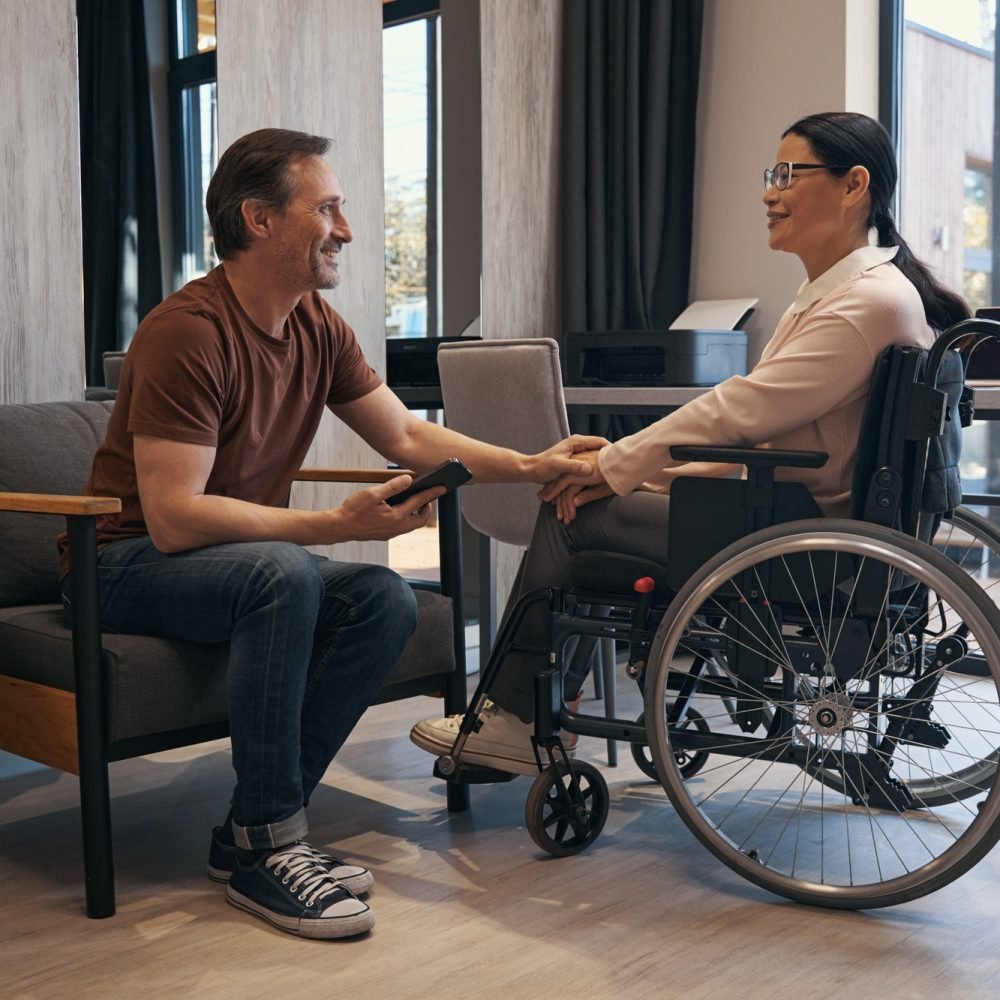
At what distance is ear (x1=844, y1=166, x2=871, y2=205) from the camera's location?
82.3 inches

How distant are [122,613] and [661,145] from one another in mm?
2603

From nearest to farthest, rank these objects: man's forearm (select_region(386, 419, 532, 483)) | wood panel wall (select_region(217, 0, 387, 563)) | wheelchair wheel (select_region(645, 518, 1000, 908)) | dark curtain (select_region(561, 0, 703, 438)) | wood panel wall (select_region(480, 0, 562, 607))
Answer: wheelchair wheel (select_region(645, 518, 1000, 908)) → man's forearm (select_region(386, 419, 532, 483)) → wood panel wall (select_region(217, 0, 387, 563)) → wood panel wall (select_region(480, 0, 562, 607)) → dark curtain (select_region(561, 0, 703, 438))

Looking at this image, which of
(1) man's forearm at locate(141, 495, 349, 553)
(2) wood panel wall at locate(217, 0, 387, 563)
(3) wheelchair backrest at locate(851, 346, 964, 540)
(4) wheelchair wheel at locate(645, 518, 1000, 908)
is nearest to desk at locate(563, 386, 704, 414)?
(2) wood panel wall at locate(217, 0, 387, 563)

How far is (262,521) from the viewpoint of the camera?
1.97 metres

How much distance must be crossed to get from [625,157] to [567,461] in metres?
2.17

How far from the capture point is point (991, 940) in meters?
1.79

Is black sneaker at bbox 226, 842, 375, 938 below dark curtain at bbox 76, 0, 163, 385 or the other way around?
below

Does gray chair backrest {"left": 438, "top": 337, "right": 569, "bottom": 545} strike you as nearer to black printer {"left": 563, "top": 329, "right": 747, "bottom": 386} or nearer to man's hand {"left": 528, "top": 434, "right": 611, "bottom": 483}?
man's hand {"left": 528, "top": 434, "right": 611, "bottom": 483}

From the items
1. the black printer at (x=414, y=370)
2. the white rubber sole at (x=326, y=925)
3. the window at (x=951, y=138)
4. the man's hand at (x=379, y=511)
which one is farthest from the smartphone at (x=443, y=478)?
the window at (x=951, y=138)

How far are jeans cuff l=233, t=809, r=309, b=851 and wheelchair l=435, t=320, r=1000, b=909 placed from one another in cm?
36

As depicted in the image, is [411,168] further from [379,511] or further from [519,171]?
[379,511]

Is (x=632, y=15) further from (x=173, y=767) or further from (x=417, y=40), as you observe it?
(x=173, y=767)

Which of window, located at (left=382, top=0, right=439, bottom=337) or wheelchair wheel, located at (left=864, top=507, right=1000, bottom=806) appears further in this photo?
window, located at (left=382, top=0, right=439, bottom=337)

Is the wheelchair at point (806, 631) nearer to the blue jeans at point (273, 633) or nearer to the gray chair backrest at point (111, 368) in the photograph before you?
the blue jeans at point (273, 633)
